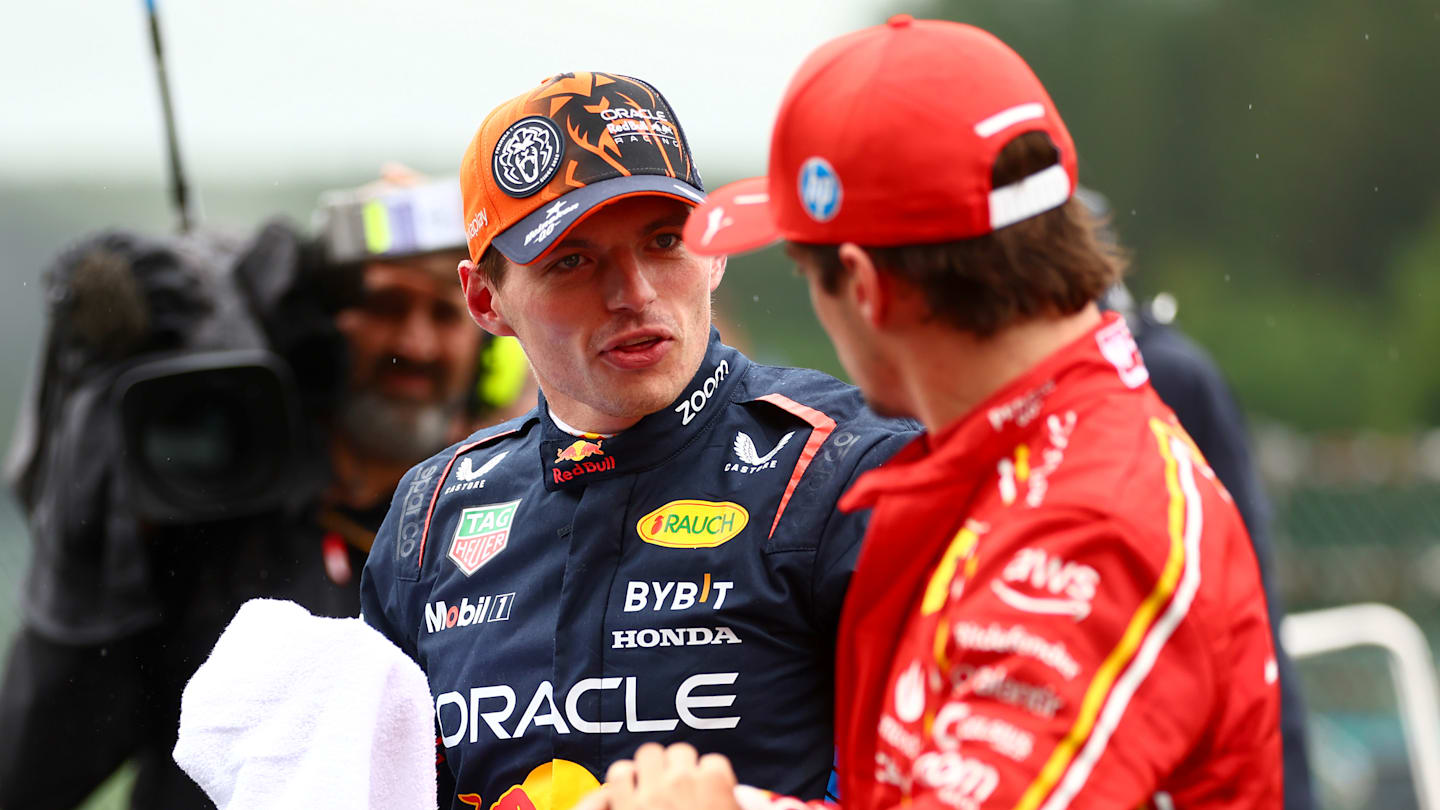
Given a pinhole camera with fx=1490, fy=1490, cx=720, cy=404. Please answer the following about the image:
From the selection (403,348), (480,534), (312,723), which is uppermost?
(480,534)

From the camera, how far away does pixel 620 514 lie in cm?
183

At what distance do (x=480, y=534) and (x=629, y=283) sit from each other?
0.39 m

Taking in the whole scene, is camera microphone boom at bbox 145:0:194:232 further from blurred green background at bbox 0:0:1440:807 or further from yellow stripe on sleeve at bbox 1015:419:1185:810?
blurred green background at bbox 0:0:1440:807

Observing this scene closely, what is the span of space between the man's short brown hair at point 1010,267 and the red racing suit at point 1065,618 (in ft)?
0.17

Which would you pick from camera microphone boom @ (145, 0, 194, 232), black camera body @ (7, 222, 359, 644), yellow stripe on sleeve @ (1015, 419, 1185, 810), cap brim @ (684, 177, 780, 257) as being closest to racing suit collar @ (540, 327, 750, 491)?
cap brim @ (684, 177, 780, 257)

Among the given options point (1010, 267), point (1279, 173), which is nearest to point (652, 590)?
point (1010, 267)

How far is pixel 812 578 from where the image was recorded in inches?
67.6

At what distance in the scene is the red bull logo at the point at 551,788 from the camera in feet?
5.73

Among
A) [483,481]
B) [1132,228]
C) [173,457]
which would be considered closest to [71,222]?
[173,457]

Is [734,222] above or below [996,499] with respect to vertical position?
above

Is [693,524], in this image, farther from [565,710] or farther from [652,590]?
[565,710]

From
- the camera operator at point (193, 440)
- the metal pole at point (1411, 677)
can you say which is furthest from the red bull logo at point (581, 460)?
the metal pole at point (1411, 677)

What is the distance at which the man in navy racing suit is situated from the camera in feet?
5.64

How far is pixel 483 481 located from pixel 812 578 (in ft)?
1.73
